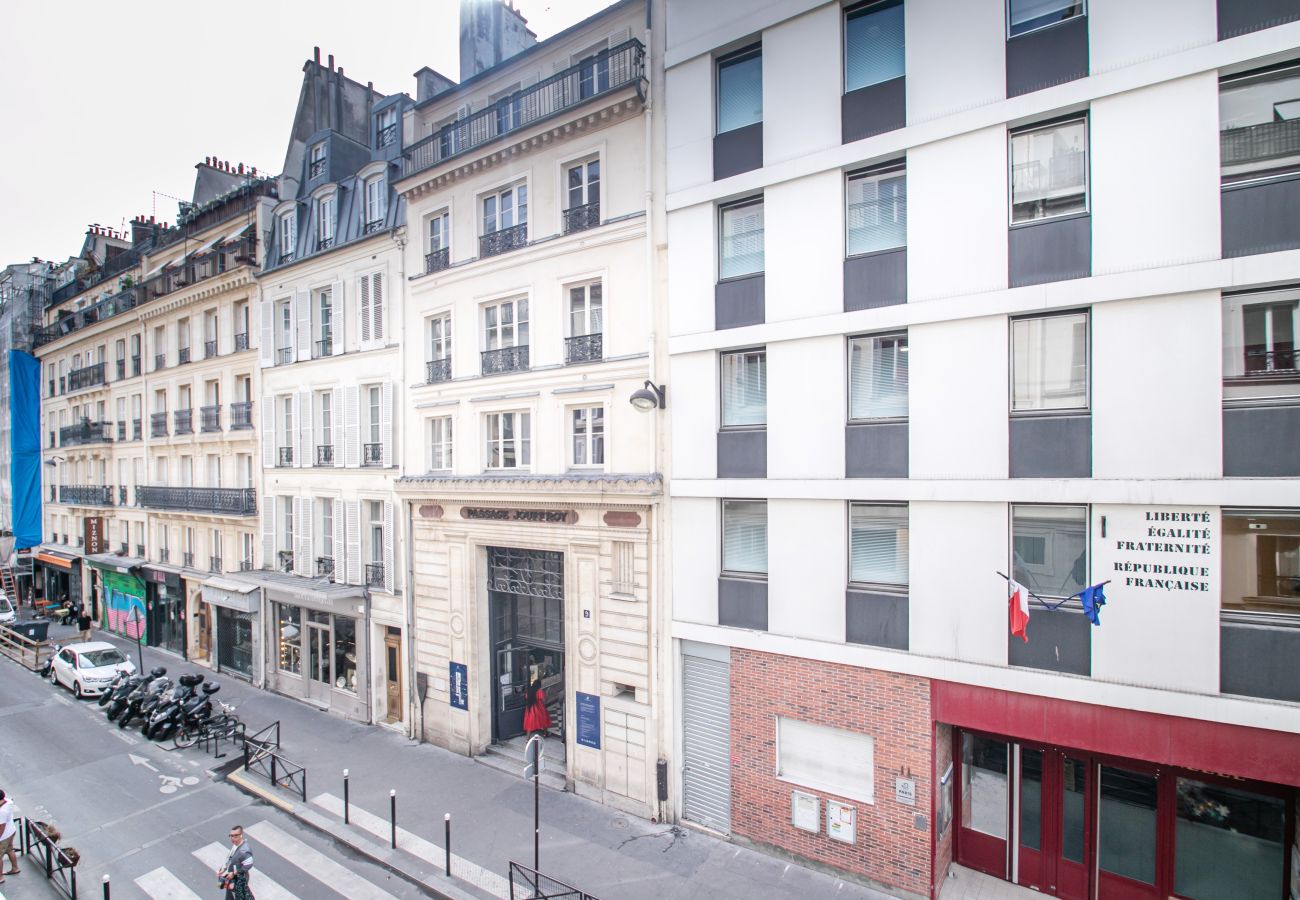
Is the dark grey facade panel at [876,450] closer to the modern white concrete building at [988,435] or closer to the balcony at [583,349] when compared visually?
the modern white concrete building at [988,435]

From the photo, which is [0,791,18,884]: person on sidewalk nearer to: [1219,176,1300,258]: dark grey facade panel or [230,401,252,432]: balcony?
[230,401,252,432]: balcony

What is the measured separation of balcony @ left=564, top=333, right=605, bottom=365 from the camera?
1342cm

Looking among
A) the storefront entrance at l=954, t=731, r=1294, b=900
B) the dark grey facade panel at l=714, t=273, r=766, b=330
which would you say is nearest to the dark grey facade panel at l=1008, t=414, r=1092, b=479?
the storefront entrance at l=954, t=731, r=1294, b=900

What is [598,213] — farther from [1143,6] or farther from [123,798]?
[123,798]

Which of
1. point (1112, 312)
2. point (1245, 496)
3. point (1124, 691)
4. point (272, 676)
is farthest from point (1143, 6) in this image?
point (272, 676)

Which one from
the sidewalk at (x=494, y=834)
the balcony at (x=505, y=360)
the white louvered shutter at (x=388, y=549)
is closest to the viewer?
the sidewalk at (x=494, y=834)

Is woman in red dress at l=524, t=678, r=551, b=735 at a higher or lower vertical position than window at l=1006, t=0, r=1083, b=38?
lower

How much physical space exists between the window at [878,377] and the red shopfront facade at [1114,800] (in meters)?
4.19

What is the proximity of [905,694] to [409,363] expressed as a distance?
44.9 ft

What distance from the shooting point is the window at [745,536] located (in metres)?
11.4

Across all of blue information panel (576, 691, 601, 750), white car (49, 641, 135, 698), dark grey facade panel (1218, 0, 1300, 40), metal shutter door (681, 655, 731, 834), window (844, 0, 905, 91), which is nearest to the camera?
dark grey facade panel (1218, 0, 1300, 40)

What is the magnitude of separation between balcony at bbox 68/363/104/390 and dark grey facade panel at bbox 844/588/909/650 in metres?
34.6

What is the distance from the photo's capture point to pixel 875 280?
400 inches

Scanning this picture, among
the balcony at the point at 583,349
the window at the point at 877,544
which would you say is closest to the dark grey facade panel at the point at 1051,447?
the window at the point at 877,544
